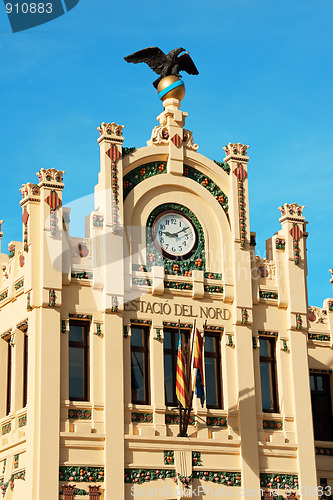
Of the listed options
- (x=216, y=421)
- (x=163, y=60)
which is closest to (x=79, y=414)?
(x=216, y=421)

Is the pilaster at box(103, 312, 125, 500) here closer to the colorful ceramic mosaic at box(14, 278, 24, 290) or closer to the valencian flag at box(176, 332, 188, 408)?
the valencian flag at box(176, 332, 188, 408)

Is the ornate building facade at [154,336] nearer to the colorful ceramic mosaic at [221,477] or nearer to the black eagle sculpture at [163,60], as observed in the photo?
the colorful ceramic mosaic at [221,477]

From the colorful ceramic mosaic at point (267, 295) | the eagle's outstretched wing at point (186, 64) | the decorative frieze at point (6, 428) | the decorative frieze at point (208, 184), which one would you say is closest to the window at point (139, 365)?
the decorative frieze at point (6, 428)

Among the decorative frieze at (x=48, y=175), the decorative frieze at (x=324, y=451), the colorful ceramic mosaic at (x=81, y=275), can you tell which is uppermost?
the decorative frieze at (x=48, y=175)

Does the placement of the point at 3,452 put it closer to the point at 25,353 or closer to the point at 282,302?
the point at 25,353

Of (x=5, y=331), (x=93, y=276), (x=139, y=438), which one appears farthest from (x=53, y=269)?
(x=139, y=438)

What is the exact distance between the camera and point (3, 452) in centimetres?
3325

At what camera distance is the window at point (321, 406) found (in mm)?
38031

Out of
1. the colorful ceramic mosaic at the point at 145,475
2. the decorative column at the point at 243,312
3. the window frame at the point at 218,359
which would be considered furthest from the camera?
the window frame at the point at 218,359

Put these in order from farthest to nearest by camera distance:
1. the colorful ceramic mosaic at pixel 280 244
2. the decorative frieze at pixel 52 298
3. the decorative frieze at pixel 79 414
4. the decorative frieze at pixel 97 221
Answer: the colorful ceramic mosaic at pixel 280 244, the decorative frieze at pixel 97 221, the decorative frieze at pixel 52 298, the decorative frieze at pixel 79 414

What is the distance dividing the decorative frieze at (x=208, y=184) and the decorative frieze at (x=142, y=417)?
321 inches

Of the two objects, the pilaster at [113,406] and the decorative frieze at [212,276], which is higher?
the decorative frieze at [212,276]

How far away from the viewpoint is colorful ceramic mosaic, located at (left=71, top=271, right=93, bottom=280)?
1298 inches

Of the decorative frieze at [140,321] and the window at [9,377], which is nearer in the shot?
the decorative frieze at [140,321]
